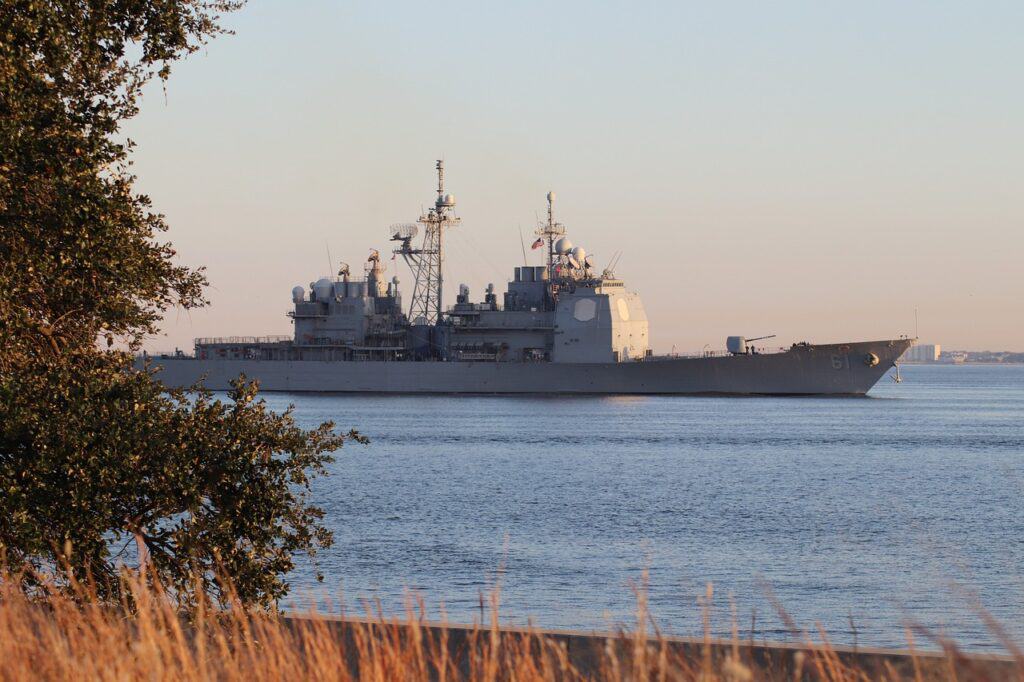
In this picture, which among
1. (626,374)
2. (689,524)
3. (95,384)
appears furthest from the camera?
→ (626,374)

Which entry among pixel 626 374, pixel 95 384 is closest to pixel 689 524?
pixel 95 384

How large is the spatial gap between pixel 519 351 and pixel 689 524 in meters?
44.4

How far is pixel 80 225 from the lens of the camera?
25.1ft

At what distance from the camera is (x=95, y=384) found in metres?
8.13

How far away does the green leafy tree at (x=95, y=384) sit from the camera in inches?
293

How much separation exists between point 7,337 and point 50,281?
0.49m

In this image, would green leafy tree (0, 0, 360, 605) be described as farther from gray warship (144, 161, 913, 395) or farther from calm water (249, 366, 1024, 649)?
gray warship (144, 161, 913, 395)

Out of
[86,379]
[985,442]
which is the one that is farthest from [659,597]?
[985,442]

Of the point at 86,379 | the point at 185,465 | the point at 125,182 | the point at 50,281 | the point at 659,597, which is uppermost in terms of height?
the point at 125,182

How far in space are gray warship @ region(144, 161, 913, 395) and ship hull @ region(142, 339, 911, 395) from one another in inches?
2.4

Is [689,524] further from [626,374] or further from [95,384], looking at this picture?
[626,374]

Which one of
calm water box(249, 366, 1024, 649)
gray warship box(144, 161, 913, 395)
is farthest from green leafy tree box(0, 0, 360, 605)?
gray warship box(144, 161, 913, 395)

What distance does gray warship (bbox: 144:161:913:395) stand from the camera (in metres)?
61.7

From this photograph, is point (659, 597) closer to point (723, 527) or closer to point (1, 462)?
point (723, 527)
